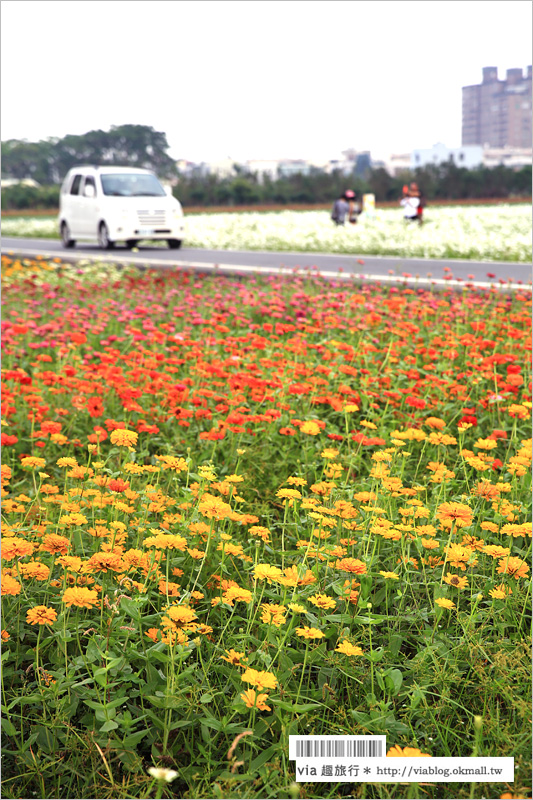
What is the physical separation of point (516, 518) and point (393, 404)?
61.8 inches

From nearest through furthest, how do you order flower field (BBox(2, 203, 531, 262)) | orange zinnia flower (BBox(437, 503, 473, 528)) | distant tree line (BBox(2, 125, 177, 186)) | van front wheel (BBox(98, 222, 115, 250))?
1. orange zinnia flower (BBox(437, 503, 473, 528))
2. flower field (BBox(2, 203, 531, 262))
3. van front wheel (BBox(98, 222, 115, 250))
4. distant tree line (BBox(2, 125, 177, 186))

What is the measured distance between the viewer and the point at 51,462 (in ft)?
12.7

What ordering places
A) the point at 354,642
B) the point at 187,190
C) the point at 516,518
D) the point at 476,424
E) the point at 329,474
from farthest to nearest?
the point at 187,190 < the point at 476,424 < the point at 329,474 < the point at 516,518 < the point at 354,642

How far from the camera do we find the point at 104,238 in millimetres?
16469

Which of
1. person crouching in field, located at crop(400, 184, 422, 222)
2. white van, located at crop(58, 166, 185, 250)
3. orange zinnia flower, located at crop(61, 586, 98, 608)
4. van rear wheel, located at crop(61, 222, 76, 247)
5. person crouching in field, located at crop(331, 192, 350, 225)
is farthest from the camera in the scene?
person crouching in field, located at crop(331, 192, 350, 225)

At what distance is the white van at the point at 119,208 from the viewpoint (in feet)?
52.3

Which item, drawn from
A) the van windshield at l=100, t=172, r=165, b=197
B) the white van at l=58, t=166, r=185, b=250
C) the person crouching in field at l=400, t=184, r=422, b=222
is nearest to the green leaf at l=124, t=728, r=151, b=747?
the white van at l=58, t=166, r=185, b=250

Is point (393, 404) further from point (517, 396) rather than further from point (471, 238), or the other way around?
point (471, 238)

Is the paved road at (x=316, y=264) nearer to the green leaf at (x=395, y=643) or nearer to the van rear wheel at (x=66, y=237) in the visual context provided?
the van rear wheel at (x=66, y=237)

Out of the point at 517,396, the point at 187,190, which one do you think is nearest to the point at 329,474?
the point at 517,396

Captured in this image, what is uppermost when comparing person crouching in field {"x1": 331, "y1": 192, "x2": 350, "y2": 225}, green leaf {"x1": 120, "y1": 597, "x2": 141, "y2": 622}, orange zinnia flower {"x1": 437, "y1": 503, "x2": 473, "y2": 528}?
person crouching in field {"x1": 331, "y1": 192, "x2": 350, "y2": 225}

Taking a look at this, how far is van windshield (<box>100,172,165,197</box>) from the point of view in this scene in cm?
1642

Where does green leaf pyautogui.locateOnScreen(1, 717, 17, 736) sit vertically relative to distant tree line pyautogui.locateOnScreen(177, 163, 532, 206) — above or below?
below

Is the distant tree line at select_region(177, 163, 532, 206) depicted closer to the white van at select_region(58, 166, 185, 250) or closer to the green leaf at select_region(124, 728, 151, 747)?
the white van at select_region(58, 166, 185, 250)
